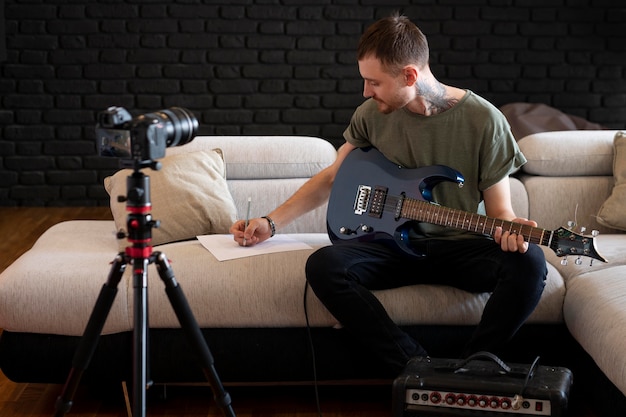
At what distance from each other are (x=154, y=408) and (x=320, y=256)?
0.65 meters

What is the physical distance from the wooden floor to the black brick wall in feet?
8.94

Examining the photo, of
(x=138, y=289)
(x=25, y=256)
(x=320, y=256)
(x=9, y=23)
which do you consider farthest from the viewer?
(x=9, y=23)

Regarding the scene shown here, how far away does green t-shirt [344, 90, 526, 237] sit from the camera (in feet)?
8.73

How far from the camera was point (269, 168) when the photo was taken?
328 cm

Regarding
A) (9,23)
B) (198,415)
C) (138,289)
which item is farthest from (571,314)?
(9,23)

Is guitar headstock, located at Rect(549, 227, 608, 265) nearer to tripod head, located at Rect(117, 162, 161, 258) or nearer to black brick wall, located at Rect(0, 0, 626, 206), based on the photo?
tripod head, located at Rect(117, 162, 161, 258)

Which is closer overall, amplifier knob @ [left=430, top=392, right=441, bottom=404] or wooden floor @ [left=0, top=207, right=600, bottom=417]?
amplifier knob @ [left=430, top=392, right=441, bottom=404]

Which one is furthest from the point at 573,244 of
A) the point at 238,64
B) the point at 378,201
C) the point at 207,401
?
the point at 238,64

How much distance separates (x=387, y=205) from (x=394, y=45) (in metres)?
0.44

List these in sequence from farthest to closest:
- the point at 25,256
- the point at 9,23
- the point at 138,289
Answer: the point at 9,23, the point at 25,256, the point at 138,289

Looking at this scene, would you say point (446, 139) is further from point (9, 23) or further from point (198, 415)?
point (9, 23)

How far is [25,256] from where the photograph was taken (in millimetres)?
2811

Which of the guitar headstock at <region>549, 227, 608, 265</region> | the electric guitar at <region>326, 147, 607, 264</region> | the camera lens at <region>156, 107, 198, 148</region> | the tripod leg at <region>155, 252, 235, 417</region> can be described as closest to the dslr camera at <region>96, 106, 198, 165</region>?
the camera lens at <region>156, 107, 198, 148</region>

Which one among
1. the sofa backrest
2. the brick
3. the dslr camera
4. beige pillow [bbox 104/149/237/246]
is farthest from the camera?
the brick
